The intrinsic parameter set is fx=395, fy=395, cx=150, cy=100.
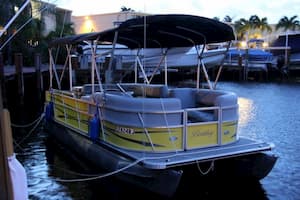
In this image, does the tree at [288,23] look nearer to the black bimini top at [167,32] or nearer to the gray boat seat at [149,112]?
the black bimini top at [167,32]

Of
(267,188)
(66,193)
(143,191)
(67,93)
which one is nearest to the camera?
(143,191)

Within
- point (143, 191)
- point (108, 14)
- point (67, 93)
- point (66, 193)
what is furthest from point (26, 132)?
point (108, 14)

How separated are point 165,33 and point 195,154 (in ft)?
11.2

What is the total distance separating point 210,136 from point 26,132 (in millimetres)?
8016

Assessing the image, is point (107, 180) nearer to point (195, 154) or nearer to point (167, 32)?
point (195, 154)

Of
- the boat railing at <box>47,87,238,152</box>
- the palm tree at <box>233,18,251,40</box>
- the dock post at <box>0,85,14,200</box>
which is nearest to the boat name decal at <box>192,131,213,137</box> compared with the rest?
the boat railing at <box>47,87,238,152</box>

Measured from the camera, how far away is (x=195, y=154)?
728 cm

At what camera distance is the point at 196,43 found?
993cm

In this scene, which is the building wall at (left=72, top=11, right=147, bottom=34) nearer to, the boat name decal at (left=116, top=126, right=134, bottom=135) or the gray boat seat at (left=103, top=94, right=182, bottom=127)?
the boat name decal at (left=116, top=126, right=134, bottom=135)

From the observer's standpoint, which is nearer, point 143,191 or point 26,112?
point 143,191

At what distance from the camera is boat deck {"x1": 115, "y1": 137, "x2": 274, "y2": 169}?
22.1 feet

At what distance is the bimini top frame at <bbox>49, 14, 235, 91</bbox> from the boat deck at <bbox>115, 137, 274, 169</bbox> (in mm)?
2112

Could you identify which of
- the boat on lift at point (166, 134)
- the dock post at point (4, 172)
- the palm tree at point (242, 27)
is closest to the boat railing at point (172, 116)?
the boat on lift at point (166, 134)

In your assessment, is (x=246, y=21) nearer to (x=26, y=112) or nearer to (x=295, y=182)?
(x=26, y=112)
